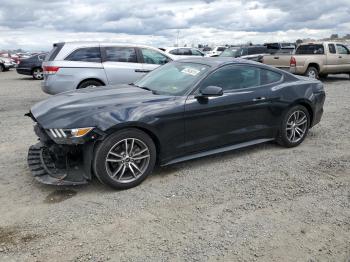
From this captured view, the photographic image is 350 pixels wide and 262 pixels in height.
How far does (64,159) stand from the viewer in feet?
13.3

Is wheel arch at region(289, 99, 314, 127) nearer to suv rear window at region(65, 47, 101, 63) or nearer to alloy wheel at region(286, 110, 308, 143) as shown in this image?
alloy wheel at region(286, 110, 308, 143)

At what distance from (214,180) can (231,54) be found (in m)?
14.7

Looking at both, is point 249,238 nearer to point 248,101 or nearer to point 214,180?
point 214,180

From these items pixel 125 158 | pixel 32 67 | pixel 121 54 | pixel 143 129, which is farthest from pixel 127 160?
pixel 32 67

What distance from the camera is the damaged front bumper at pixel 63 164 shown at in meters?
3.81

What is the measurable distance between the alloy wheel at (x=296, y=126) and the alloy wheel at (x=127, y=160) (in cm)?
260

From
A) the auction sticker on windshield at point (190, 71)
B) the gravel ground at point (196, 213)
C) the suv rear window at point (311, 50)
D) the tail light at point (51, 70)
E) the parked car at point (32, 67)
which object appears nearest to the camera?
the gravel ground at point (196, 213)

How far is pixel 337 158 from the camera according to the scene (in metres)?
5.13

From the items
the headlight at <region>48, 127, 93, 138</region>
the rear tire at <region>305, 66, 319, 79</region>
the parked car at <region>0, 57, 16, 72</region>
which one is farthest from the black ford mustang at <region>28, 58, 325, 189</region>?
the parked car at <region>0, 57, 16, 72</region>

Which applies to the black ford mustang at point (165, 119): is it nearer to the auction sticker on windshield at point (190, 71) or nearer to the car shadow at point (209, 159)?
the auction sticker on windshield at point (190, 71)

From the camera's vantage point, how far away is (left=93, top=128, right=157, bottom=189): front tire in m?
3.84

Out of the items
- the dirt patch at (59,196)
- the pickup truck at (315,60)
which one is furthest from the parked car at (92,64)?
the pickup truck at (315,60)

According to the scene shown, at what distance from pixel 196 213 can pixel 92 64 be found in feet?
19.6

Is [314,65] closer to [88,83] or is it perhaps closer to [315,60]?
[315,60]
